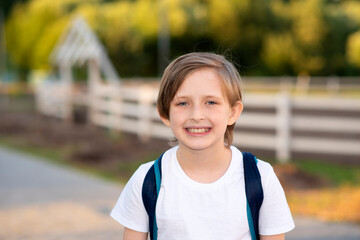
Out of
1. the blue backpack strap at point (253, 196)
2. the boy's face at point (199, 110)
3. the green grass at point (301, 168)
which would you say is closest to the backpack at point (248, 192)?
the blue backpack strap at point (253, 196)

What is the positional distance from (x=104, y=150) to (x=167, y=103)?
30.2 feet

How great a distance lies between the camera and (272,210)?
6.88ft

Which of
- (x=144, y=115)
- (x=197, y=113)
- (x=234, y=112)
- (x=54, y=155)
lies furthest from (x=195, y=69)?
(x=144, y=115)

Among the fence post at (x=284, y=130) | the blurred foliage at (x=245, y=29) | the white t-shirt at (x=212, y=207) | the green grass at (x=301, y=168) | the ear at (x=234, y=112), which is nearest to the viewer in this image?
the white t-shirt at (x=212, y=207)

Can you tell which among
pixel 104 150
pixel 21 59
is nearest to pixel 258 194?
pixel 104 150

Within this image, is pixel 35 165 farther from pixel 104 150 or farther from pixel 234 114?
pixel 234 114

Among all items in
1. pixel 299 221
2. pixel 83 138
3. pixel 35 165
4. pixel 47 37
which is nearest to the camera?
pixel 299 221

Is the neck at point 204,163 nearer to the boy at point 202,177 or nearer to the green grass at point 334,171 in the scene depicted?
the boy at point 202,177

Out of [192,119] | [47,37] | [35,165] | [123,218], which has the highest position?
[47,37]

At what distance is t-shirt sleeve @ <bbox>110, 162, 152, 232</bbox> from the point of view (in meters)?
2.15

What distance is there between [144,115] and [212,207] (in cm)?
1053

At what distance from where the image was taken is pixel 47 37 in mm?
44531

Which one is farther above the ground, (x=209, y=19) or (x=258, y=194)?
(x=209, y=19)

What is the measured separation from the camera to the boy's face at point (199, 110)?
2.10 metres
